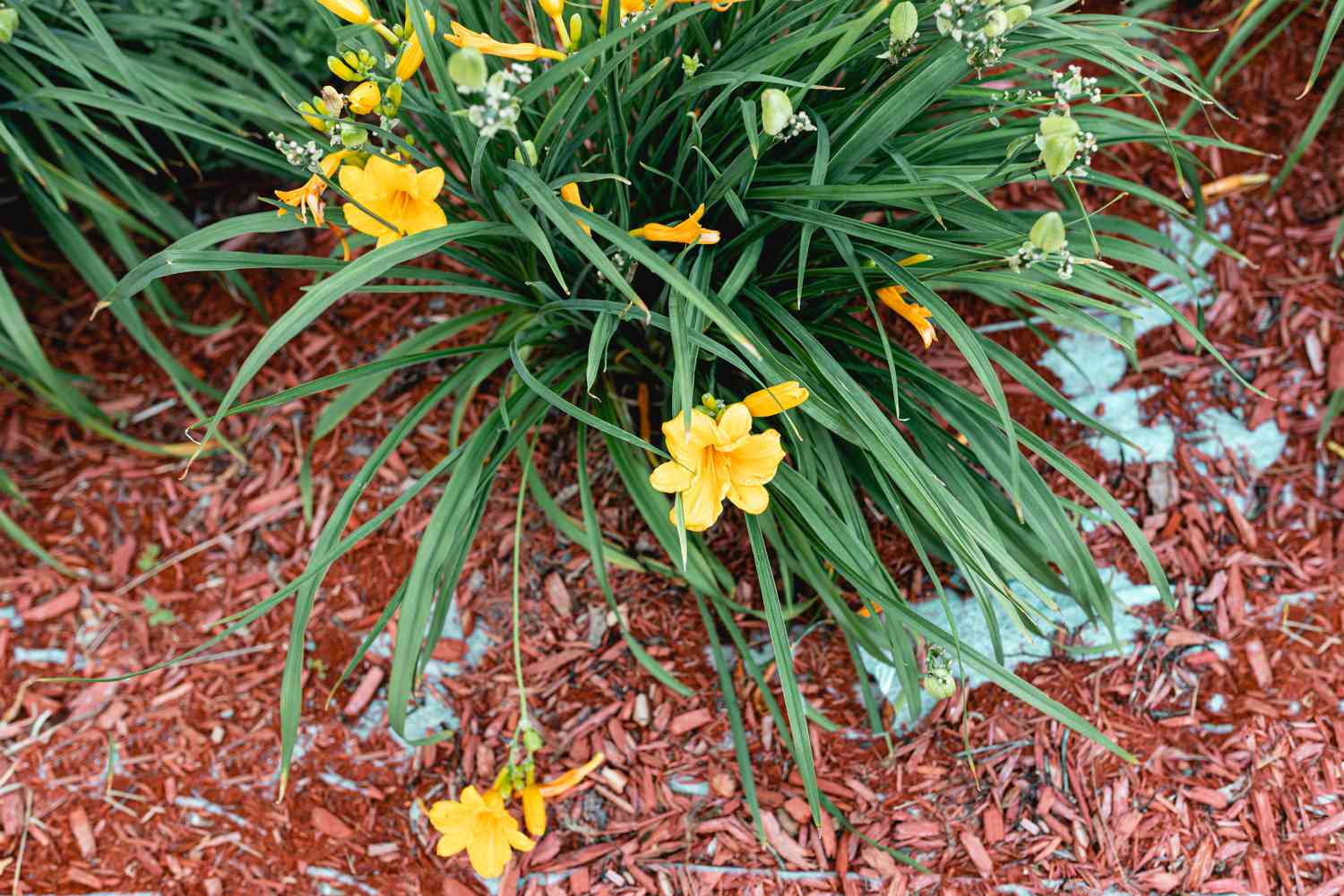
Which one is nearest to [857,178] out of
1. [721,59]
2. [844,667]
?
[721,59]

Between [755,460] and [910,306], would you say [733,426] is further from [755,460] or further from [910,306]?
[910,306]

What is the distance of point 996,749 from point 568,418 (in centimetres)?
98

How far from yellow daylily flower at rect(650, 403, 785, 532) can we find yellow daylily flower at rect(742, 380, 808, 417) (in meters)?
0.04

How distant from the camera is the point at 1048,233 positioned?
1.04m

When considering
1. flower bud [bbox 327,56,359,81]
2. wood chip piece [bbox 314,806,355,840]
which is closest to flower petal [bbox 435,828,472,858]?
wood chip piece [bbox 314,806,355,840]

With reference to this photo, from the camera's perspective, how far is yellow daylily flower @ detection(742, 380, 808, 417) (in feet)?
3.97

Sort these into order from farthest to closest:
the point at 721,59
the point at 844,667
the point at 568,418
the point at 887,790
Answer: the point at 568,418
the point at 844,667
the point at 887,790
the point at 721,59

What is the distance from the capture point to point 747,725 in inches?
66.7

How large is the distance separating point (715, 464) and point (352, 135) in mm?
594

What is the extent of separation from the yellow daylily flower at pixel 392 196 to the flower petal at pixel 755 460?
0.50m

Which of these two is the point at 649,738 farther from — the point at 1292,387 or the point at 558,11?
the point at 1292,387

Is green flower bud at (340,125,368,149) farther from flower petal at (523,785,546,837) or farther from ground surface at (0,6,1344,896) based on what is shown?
flower petal at (523,785,546,837)

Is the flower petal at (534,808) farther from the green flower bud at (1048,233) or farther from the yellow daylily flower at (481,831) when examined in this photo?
the green flower bud at (1048,233)

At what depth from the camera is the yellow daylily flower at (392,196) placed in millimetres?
1220
